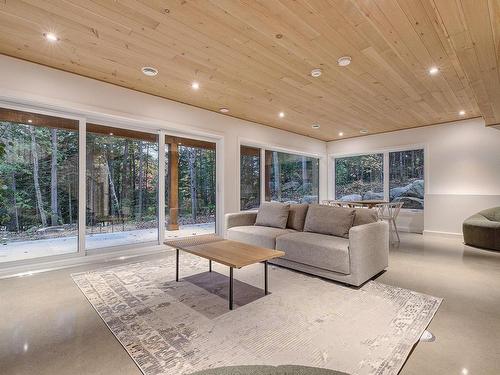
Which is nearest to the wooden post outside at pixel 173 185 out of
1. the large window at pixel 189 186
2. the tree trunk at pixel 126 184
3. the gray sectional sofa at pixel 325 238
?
the large window at pixel 189 186

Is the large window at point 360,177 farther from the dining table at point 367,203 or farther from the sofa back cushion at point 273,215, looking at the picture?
the sofa back cushion at point 273,215

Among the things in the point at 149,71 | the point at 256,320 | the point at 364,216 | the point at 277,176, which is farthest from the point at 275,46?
the point at 277,176

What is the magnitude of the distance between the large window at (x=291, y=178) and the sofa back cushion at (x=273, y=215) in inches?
81.0

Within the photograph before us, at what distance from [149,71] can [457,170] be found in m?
6.33

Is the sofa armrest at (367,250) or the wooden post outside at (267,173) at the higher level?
the wooden post outside at (267,173)

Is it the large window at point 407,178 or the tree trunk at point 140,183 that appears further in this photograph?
the large window at point 407,178

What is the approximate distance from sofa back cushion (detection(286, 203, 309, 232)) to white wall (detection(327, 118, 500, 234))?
149 inches

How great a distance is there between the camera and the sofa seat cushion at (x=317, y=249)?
2.68m

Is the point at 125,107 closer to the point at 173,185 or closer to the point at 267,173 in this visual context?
the point at 173,185

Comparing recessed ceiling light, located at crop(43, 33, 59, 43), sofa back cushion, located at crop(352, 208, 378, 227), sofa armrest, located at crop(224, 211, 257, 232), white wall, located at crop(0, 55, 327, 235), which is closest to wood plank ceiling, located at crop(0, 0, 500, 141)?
recessed ceiling light, located at crop(43, 33, 59, 43)

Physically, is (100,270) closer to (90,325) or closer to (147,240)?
(147,240)

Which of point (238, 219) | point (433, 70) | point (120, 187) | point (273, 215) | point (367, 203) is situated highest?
point (433, 70)

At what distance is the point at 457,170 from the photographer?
5.42 metres

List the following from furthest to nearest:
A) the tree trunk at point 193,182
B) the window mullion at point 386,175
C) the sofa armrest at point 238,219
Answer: the window mullion at point 386,175 < the tree trunk at point 193,182 < the sofa armrest at point 238,219
